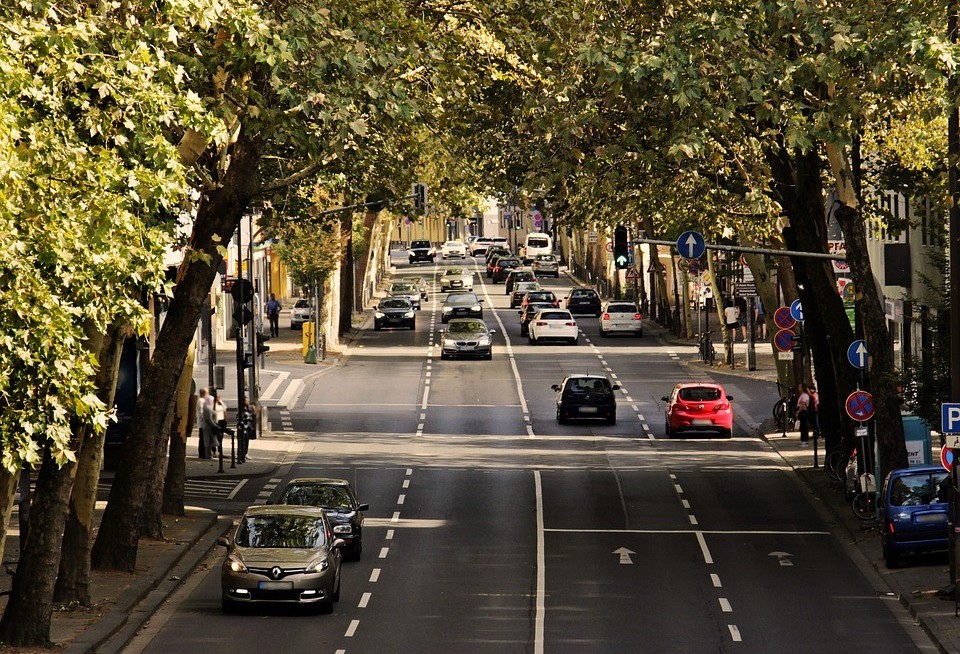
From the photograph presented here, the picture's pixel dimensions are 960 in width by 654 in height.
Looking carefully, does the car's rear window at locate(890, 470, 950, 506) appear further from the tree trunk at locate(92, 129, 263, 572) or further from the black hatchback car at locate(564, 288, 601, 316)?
the black hatchback car at locate(564, 288, 601, 316)

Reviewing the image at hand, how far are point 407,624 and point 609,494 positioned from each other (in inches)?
542

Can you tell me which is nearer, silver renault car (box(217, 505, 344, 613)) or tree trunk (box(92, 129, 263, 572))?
silver renault car (box(217, 505, 344, 613))

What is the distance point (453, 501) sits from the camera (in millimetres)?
35594

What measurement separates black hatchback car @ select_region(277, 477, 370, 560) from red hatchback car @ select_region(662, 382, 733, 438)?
18396 mm

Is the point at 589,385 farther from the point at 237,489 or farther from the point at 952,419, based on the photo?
the point at 952,419

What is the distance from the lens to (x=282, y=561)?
23.8 m

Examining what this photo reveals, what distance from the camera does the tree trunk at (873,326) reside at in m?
28.8

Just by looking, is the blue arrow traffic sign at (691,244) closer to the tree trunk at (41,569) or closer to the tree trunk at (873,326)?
the tree trunk at (873,326)

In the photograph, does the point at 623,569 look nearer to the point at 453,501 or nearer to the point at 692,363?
the point at 453,501

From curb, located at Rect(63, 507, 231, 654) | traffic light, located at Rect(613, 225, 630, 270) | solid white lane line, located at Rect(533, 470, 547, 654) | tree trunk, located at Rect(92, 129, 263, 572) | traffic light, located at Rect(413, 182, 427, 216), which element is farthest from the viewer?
traffic light, located at Rect(413, 182, 427, 216)

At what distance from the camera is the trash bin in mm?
33906

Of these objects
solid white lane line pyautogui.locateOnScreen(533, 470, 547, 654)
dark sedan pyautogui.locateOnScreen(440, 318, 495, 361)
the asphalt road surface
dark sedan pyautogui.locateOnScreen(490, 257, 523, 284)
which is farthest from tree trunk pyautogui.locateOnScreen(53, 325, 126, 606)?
dark sedan pyautogui.locateOnScreen(490, 257, 523, 284)

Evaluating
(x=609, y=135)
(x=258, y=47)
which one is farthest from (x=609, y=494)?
(x=258, y=47)

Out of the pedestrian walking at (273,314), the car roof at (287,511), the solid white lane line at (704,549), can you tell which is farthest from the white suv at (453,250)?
the car roof at (287,511)
